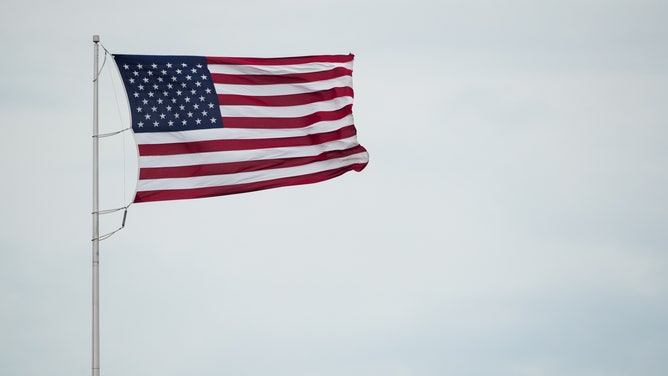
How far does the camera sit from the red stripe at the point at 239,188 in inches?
1463

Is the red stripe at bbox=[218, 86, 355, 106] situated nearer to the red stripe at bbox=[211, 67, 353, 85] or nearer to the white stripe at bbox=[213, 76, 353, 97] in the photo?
the white stripe at bbox=[213, 76, 353, 97]

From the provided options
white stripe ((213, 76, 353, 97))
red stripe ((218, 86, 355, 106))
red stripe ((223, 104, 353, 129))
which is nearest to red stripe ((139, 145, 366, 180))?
red stripe ((223, 104, 353, 129))

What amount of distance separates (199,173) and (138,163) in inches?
70.6

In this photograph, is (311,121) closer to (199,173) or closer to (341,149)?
(341,149)

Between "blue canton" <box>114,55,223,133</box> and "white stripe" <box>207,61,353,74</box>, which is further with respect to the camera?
"white stripe" <box>207,61,353,74</box>

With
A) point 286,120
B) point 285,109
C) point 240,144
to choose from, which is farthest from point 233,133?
point 285,109

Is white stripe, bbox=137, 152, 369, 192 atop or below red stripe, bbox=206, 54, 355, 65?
below

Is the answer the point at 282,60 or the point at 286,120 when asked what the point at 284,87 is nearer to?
the point at 282,60

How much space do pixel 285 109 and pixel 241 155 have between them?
6.99 ft

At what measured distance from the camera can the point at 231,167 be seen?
39062 mm

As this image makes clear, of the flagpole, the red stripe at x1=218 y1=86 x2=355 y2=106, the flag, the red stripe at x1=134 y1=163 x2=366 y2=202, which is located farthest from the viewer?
the red stripe at x1=218 y1=86 x2=355 y2=106

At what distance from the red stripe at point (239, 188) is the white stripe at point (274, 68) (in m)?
2.76

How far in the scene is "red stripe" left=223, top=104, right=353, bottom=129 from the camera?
39719mm

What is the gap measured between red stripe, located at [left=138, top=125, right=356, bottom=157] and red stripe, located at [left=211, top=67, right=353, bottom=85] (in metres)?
1.49
